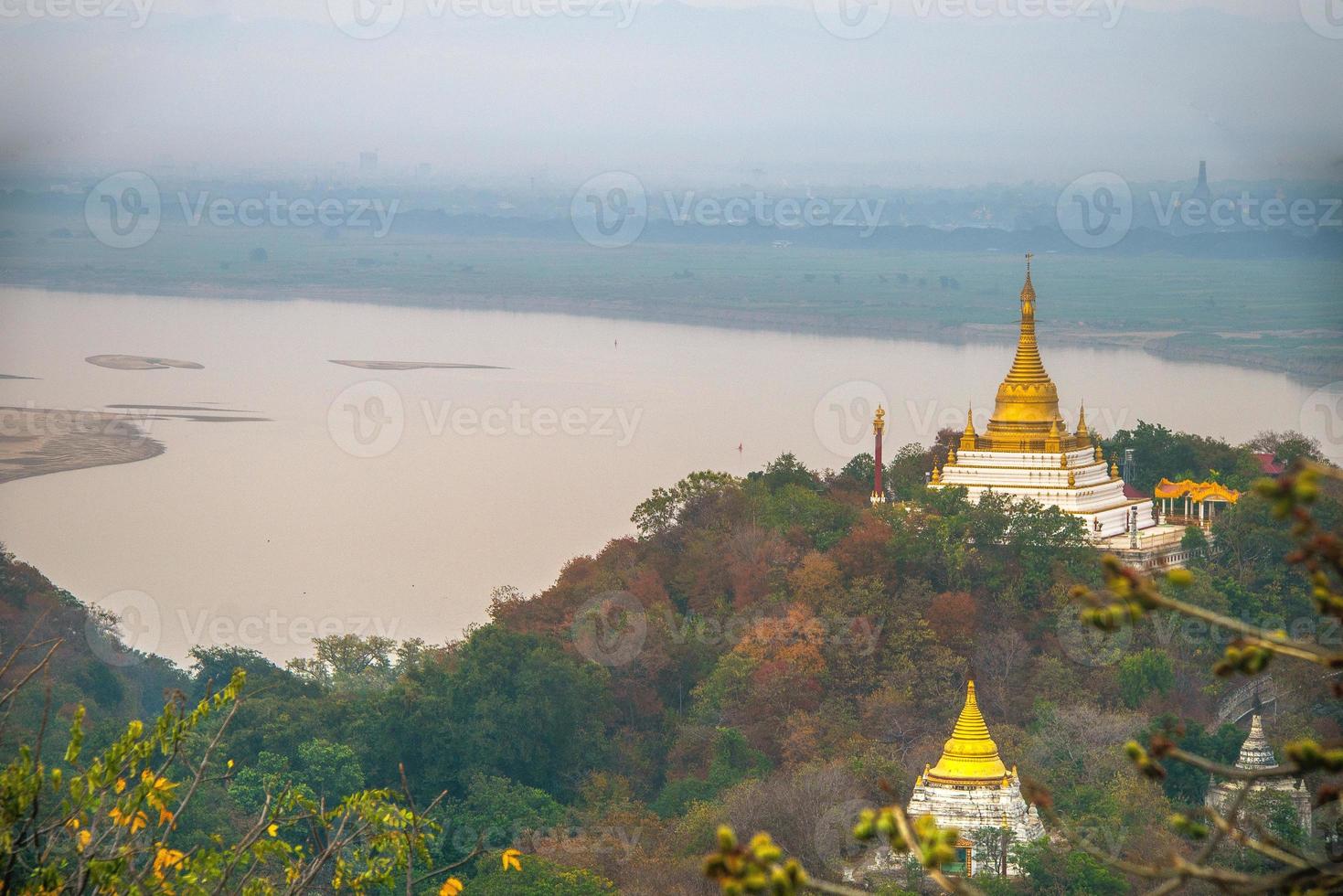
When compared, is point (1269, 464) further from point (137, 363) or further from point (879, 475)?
point (137, 363)

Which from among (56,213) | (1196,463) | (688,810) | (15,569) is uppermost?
(56,213)

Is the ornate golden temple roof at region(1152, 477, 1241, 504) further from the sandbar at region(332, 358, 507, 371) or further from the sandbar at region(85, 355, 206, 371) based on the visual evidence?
the sandbar at region(85, 355, 206, 371)

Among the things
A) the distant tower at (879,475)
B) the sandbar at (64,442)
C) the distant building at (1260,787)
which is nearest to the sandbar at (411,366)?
the sandbar at (64,442)

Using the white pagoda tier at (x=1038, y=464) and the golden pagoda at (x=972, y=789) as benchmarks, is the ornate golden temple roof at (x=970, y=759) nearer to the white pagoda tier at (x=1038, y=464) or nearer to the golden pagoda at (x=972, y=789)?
the golden pagoda at (x=972, y=789)

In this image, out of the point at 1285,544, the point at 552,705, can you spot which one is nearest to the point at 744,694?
the point at 552,705

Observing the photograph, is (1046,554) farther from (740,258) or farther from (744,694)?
(740,258)

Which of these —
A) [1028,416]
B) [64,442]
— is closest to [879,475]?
[1028,416]

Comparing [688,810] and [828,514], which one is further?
[828,514]
